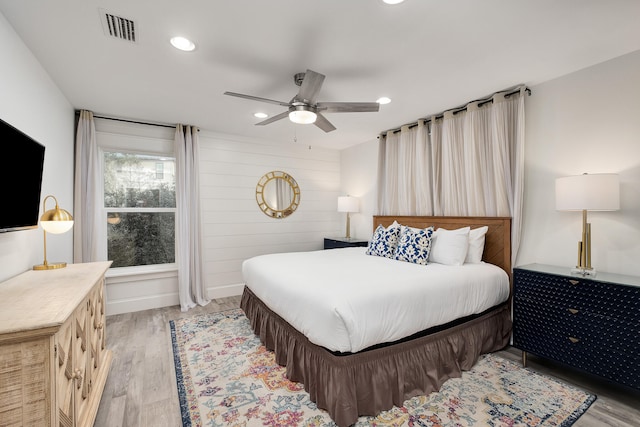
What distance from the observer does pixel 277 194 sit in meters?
5.05

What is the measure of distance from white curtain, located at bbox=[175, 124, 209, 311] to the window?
1.17 feet

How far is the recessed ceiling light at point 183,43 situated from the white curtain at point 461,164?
2.87 meters

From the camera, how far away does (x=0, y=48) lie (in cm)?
180

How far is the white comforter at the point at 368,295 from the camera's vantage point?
1873 millimetres

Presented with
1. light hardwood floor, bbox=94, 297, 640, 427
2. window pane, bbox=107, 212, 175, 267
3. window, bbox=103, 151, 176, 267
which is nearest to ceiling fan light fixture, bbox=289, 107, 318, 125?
light hardwood floor, bbox=94, 297, 640, 427

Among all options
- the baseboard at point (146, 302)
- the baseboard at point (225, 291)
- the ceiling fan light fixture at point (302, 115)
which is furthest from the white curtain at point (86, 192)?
the ceiling fan light fixture at point (302, 115)

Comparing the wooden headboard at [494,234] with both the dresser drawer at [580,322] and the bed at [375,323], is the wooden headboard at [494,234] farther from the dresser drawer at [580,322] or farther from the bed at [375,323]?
the dresser drawer at [580,322]

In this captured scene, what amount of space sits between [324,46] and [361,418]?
103 inches

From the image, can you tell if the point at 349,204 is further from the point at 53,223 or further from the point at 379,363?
the point at 53,223

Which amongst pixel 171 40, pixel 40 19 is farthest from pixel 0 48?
pixel 171 40

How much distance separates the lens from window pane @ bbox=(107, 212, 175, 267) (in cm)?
404

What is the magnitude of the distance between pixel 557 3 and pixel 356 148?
12.0ft

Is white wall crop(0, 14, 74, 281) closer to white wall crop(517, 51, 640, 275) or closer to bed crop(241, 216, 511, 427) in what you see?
bed crop(241, 216, 511, 427)

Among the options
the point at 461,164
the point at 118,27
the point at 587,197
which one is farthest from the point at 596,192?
the point at 118,27
